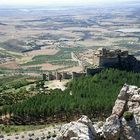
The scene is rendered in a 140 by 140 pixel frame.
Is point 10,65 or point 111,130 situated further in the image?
point 10,65

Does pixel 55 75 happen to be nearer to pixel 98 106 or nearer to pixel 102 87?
pixel 102 87

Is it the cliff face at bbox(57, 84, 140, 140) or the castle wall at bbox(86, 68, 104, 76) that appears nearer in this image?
the cliff face at bbox(57, 84, 140, 140)

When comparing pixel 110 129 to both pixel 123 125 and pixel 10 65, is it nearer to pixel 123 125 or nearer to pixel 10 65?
pixel 123 125

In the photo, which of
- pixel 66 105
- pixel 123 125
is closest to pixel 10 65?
pixel 66 105

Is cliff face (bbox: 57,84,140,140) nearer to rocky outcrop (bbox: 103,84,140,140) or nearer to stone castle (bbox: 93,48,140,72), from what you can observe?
rocky outcrop (bbox: 103,84,140,140)

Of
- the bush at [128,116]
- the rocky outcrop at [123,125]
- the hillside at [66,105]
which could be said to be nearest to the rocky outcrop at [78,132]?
the rocky outcrop at [123,125]

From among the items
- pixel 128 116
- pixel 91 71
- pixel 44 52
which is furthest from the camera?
pixel 44 52

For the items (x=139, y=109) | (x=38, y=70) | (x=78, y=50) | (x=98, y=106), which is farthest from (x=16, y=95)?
(x=78, y=50)

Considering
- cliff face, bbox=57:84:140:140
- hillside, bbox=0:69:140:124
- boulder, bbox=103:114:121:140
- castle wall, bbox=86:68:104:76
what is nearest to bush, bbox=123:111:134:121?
cliff face, bbox=57:84:140:140

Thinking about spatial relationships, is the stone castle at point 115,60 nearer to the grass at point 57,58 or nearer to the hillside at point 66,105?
the hillside at point 66,105
